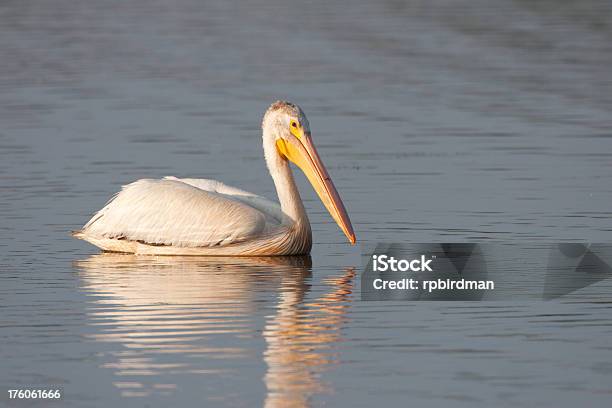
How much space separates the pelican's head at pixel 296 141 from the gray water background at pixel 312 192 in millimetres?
426

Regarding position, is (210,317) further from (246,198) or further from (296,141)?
(296,141)

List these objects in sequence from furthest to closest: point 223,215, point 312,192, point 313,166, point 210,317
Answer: point 312,192 < point 313,166 < point 223,215 < point 210,317

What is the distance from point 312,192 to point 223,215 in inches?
97.2

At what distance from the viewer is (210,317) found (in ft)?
27.5

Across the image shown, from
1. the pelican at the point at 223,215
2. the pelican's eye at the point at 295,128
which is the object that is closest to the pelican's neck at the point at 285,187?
the pelican at the point at 223,215

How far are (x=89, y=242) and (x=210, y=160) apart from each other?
3273mm

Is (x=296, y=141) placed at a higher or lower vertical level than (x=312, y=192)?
higher

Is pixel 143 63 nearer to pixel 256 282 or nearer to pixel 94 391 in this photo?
pixel 256 282

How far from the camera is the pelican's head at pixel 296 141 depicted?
10758mm

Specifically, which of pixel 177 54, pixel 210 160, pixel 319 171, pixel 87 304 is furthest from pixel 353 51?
pixel 87 304

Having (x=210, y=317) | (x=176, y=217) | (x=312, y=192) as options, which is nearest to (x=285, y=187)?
(x=176, y=217)

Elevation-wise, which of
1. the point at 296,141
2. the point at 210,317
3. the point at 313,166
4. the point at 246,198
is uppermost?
the point at 296,141

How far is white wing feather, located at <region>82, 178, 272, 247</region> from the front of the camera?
1038 cm

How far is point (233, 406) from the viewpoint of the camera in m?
6.57
